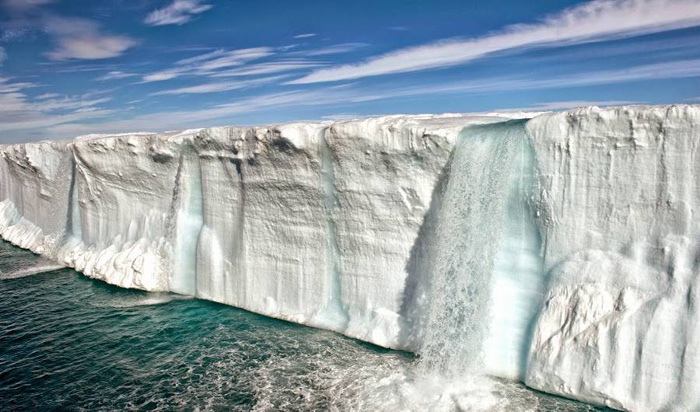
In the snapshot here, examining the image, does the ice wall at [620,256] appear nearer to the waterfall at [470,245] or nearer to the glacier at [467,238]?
the glacier at [467,238]

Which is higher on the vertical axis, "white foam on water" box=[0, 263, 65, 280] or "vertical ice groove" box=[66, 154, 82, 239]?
"vertical ice groove" box=[66, 154, 82, 239]

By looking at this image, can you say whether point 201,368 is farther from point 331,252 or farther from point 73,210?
point 73,210

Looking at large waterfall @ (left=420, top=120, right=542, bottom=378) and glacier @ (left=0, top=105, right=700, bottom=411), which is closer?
glacier @ (left=0, top=105, right=700, bottom=411)

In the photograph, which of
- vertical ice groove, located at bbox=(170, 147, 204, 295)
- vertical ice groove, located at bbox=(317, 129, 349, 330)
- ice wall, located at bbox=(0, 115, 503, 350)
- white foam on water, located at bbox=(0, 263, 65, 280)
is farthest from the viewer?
white foam on water, located at bbox=(0, 263, 65, 280)

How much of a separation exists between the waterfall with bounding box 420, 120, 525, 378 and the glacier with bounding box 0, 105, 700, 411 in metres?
0.03

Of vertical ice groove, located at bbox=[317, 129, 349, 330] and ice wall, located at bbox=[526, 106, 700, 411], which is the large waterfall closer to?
ice wall, located at bbox=[526, 106, 700, 411]

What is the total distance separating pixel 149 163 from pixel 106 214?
10.0 feet

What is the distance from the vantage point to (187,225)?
13.6m

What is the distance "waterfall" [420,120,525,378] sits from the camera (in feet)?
28.2

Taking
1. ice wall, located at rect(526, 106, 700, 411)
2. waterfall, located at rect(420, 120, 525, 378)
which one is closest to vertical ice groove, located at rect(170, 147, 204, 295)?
waterfall, located at rect(420, 120, 525, 378)

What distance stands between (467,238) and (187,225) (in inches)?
321

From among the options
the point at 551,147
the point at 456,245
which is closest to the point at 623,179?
the point at 551,147

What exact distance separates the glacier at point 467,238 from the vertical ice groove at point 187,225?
2.2 inches

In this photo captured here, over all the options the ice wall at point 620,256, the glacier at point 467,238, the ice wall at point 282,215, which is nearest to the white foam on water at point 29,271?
the ice wall at point 282,215
